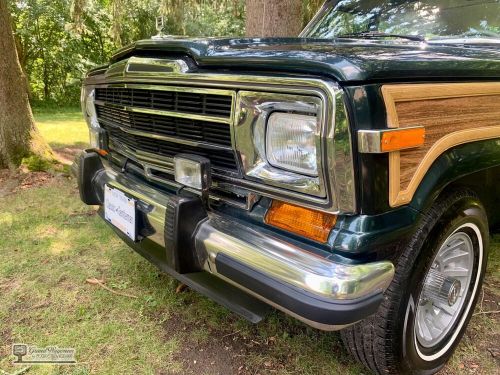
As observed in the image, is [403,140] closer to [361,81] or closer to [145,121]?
[361,81]

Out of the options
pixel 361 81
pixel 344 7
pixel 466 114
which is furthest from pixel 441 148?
pixel 344 7

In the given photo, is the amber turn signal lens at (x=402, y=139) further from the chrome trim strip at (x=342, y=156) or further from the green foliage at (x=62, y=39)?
the green foliage at (x=62, y=39)

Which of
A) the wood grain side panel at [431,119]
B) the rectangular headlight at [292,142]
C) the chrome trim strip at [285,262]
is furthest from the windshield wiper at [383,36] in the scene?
the chrome trim strip at [285,262]

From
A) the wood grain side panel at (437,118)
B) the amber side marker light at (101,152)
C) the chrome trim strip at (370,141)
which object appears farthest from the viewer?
the amber side marker light at (101,152)

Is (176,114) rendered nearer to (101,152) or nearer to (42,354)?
(101,152)

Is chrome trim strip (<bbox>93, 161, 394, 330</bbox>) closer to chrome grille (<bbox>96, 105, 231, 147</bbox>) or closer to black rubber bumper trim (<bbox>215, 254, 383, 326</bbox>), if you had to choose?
black rubber bumper trim (<bbox>215, 254, 383, 326</bbox>)

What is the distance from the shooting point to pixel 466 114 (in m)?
1.71

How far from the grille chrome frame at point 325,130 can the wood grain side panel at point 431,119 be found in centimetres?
16

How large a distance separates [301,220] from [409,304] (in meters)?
0.59

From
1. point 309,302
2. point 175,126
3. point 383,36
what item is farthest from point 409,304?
point 383,36

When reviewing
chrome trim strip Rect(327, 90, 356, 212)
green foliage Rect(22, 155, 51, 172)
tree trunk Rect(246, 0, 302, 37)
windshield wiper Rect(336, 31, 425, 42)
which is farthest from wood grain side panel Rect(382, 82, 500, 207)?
green foliage Rect(22, 155, 51, 172)

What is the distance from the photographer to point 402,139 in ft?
4.63

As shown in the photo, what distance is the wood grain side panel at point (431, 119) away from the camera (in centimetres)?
144

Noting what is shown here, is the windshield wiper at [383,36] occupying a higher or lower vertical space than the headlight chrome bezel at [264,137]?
higher
